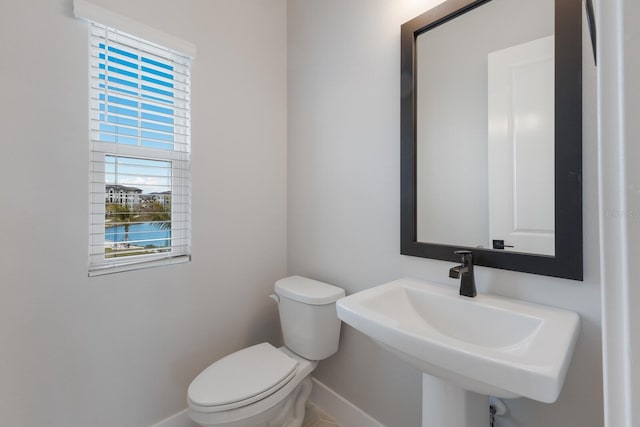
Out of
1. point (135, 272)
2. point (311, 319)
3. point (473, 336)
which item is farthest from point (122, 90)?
point (473, 336)

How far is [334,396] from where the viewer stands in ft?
4.99

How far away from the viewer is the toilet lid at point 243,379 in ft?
3.46

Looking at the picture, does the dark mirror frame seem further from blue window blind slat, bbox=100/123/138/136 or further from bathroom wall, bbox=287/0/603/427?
blue window blind slat, bbox=100/123/138/136

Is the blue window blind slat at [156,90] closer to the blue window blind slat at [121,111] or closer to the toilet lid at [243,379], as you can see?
the blue window blind slat at [121,111]

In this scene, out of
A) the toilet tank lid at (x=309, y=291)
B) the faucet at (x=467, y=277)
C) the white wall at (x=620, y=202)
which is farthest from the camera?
A: the toilet tank lid at (x=309, y=291)

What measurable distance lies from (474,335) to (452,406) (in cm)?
22

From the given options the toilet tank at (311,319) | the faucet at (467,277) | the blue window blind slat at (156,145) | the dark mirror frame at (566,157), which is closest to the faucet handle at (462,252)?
the faucet at (467,277)

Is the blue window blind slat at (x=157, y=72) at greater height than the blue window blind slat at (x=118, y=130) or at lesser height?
greater

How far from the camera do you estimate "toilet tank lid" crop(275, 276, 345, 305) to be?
1.34 meters

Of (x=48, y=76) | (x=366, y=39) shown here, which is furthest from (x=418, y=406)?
(x=48, y=76)

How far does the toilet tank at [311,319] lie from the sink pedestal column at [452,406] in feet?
1.85

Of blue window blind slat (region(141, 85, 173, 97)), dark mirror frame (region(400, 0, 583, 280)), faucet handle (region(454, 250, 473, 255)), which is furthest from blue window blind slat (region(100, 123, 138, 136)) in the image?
dark mirror frame (region(400, 0, 583, 280))

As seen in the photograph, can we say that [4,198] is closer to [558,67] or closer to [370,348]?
[370,348]

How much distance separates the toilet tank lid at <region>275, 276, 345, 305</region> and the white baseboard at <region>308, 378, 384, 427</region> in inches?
23.1
